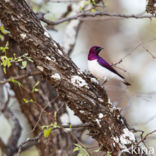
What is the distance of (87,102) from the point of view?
3.04 metres

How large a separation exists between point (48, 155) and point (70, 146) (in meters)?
0.32

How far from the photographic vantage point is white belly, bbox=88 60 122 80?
4168mm

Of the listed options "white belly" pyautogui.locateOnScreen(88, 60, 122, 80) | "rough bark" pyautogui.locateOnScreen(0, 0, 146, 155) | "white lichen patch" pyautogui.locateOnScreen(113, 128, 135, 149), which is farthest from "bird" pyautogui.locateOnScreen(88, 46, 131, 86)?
"white lichen patch" pyautogui.locateOnScreen(113, 128, 135, 149)

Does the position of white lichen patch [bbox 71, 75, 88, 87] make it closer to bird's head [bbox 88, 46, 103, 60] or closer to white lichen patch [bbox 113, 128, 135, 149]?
white lichen patch [bbox 113, 128, 135, 149]

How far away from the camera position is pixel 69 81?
119 inches

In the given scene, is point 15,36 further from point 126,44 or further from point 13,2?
point 126,44

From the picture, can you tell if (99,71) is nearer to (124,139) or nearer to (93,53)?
(93,53)

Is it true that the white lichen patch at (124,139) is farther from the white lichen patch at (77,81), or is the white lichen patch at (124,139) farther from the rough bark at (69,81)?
the white lichen patch at (77,81)

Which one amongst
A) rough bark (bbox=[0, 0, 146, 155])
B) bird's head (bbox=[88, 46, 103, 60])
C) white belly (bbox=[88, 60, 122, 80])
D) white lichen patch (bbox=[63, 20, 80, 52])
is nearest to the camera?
rough bark (bbox=[0, 0, 146, 155])

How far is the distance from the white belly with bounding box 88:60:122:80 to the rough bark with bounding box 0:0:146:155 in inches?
42.6

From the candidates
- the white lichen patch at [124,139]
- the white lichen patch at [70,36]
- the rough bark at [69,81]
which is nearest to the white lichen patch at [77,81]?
the rough bark at [69,81]

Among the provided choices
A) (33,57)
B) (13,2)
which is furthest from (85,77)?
(13,2)

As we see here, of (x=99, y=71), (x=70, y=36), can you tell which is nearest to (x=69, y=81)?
(x=99, y=71)

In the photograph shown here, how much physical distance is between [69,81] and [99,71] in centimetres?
123
